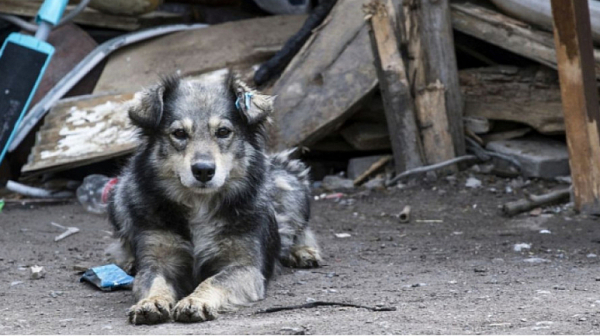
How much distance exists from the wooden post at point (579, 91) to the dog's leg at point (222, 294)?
10.1ft

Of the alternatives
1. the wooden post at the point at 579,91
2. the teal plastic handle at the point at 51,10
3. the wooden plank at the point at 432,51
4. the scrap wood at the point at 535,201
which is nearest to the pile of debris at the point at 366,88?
the wooden plank at the point at 432,51

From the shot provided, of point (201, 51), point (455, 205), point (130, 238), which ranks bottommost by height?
point (455, 205)

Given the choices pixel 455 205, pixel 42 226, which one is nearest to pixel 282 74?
pixel 455 205

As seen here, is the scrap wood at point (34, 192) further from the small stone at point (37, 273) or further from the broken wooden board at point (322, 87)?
the small stone at point (37, 273)

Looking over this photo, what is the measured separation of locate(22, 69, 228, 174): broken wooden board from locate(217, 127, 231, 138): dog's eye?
3404 millimetres

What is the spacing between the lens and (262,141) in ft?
19.4

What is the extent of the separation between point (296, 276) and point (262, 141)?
2.85ft

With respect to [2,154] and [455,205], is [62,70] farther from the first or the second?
[455,205]

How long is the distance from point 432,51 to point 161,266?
14.0 ft

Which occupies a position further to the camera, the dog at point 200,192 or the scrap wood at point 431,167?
the scrap wood at point 431,167

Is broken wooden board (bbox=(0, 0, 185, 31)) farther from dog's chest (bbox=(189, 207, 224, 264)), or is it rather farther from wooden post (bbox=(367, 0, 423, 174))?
dog's chest (bbox=(189, 207, 224, 264))

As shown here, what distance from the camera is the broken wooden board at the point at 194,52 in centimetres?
962

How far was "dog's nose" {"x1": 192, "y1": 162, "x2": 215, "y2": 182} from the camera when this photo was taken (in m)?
5.23

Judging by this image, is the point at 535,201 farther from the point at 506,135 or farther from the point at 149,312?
the point at 149,312
